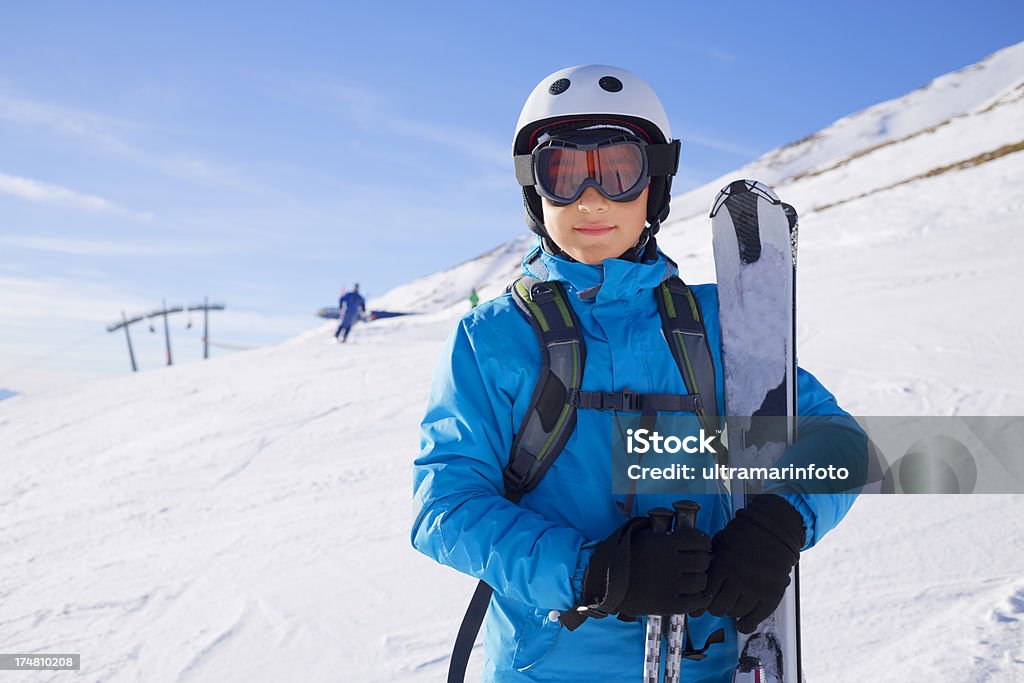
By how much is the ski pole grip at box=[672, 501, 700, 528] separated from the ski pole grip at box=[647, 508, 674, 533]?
0.07 ft

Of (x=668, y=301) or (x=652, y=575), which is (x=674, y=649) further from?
(x=668, y=301)

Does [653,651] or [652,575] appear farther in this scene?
[653,651]

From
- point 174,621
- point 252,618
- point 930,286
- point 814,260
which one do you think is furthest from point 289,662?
point 814,260

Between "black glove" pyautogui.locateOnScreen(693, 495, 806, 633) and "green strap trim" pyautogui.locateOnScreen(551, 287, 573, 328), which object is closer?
"black glove" pyautogui.locateOnScreen(693, 495, 806, 633)

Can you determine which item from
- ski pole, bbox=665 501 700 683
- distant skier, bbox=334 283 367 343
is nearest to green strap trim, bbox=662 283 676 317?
ski pole, bbox=665 501 700 683

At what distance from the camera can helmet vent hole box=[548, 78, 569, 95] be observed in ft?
6.72

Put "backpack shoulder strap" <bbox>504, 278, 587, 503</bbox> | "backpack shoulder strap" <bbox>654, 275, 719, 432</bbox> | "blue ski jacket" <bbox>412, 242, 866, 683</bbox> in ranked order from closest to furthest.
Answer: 1. "blue ski jacket" <bbox>412, 242, 866, 683</bbox>
2. "backpack shoulder strap" <bbox>504, 278, 587, 503</bbox>
3. "backpack shoulder strap" <bbox>654, 275, 719, 432</bbox>

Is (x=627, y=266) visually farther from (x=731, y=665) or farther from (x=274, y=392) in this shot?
(x=274, y=392)

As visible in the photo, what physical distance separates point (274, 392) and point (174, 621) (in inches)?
310

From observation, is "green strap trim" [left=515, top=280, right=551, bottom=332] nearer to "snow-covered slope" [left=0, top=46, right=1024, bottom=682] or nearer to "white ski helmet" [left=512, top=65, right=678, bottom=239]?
"white ski helmet" [left=512, top=65, right=678, bottom=239]

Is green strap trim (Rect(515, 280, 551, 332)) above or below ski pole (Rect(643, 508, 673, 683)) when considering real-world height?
above

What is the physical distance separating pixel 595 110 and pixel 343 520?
15.3 feet

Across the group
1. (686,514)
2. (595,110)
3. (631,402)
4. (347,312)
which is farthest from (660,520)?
(347,312)

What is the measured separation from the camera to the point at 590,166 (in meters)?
1.96
